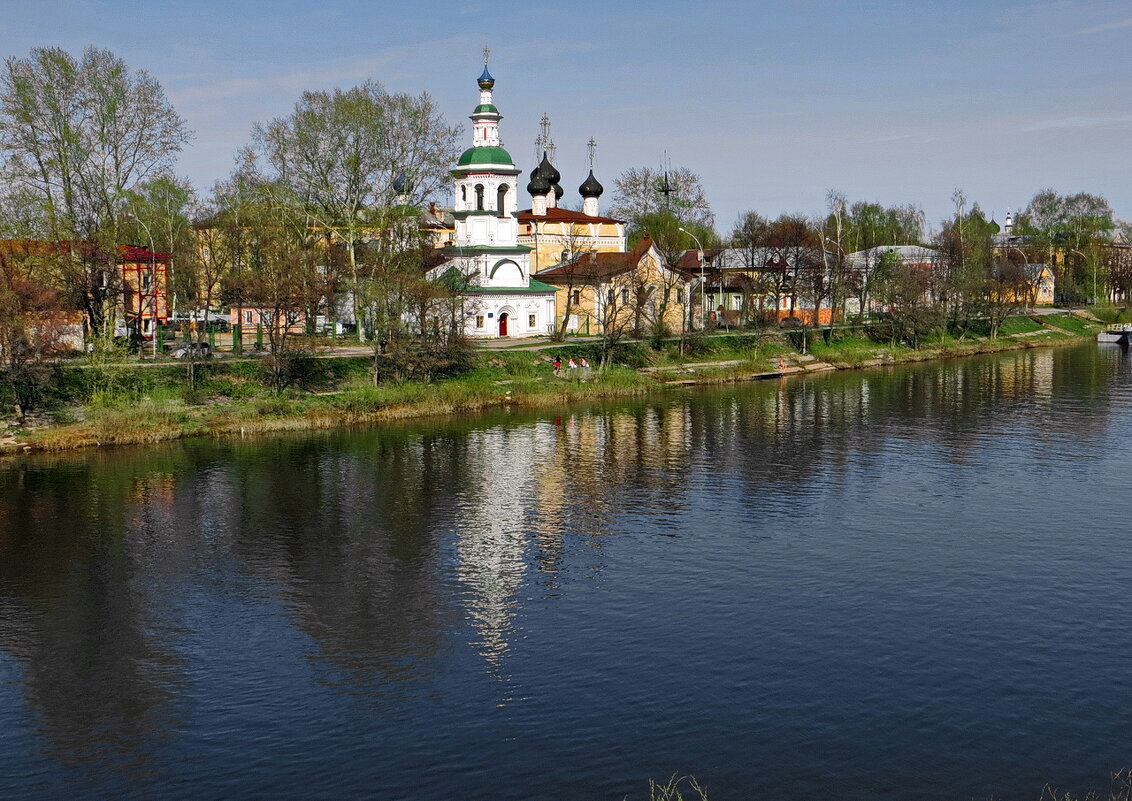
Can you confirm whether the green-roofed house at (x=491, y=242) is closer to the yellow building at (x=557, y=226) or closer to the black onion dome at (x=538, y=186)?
the yellow building at (x=557, y=226)

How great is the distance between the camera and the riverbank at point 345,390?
169 ft

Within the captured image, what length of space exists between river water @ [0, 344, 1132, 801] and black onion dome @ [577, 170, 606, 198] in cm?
6161

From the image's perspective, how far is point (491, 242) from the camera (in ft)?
274

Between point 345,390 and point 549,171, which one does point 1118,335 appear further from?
point 345,390

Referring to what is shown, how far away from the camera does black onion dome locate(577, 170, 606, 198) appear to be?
348 feet

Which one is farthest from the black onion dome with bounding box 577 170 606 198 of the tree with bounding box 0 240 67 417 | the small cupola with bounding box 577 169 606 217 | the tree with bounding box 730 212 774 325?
the tree with bounding box 0 240 67 417

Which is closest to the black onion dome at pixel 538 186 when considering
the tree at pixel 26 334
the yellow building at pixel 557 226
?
the yellow building at pixel 557 226

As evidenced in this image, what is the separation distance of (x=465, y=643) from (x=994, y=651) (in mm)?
11745

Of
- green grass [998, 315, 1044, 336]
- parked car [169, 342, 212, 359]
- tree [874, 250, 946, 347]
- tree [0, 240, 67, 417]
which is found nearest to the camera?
tree [0, 240, 67, 417]

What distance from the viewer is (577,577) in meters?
30.6

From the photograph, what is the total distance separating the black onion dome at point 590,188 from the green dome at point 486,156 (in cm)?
2450

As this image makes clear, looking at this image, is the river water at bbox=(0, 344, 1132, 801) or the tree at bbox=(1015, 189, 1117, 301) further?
the tree at bbox=(1015, 189, 1117, 301)

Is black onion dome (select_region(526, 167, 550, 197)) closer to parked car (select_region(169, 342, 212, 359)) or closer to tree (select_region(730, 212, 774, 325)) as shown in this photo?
tree (select_region(730, 212, 774, 325))

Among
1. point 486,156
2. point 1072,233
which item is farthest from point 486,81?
point 1072,233
